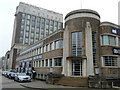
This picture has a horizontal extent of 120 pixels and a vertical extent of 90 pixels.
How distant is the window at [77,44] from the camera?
831 inches

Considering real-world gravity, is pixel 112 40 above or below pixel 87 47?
above

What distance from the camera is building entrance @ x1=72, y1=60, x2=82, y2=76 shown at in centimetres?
2009

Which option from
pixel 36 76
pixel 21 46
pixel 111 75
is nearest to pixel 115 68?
pixel 111 75

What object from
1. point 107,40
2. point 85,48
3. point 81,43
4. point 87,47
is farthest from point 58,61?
point 107,40

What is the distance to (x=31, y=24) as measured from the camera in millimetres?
74312

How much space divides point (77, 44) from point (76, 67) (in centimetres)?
357

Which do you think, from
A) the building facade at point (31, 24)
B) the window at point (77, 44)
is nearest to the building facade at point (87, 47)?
the window at point (77, 44)

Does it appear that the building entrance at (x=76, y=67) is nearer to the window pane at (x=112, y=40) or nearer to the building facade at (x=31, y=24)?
the window pane at (x=112, y=40)

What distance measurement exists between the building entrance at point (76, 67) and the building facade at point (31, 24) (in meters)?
47.1

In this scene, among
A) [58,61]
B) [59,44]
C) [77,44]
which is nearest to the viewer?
[77,44]

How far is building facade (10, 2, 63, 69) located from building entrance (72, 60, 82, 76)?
154 ft

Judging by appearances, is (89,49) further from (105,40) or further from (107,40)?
(107,40)

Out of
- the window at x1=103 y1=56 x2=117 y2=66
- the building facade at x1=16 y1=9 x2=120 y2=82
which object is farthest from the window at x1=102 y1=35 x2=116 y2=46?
the window at x1=103 y1=56 x2=117 y2=66

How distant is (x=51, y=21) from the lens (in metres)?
81.4
